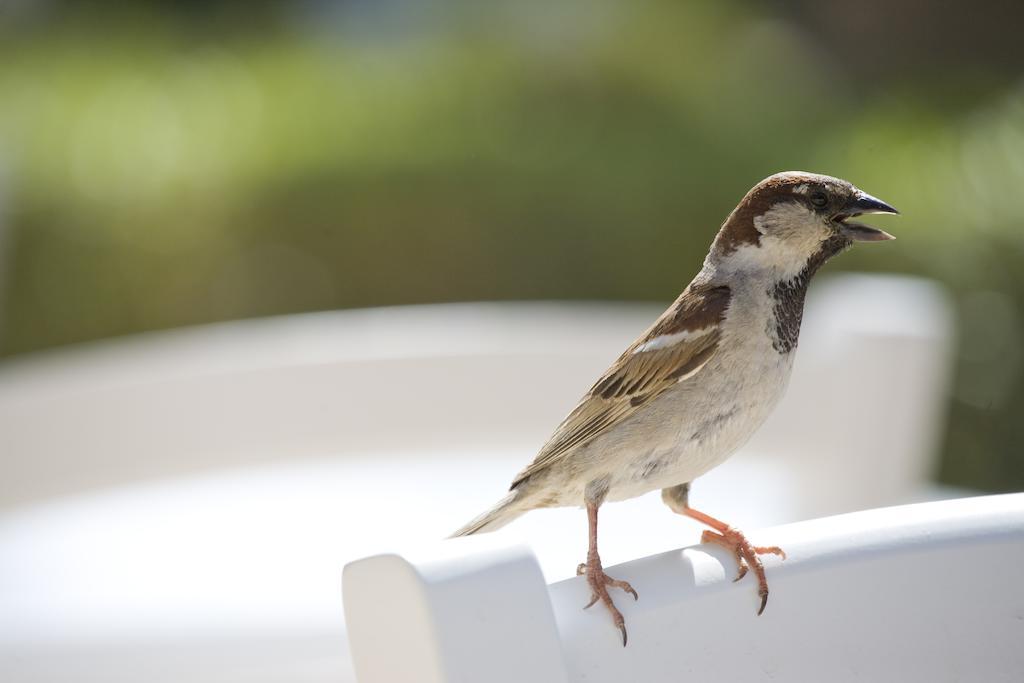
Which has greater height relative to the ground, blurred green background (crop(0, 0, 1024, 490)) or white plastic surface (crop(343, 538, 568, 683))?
blurred green background (crop(0, 0, 1024, 490))

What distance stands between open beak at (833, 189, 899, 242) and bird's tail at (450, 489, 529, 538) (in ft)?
1.74

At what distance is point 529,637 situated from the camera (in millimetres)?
1087

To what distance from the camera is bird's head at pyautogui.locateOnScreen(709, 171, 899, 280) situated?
1419 mm

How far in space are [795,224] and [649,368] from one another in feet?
0.82

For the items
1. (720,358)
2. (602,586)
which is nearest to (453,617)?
(602,586)

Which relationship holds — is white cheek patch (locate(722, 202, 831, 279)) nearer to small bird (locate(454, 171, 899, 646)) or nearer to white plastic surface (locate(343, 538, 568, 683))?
small bird (locate(454, 171, 899, 646))

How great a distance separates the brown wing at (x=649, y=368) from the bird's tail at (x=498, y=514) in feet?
0.07

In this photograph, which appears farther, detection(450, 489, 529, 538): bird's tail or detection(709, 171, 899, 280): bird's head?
detection(450, 489, 529, 538): bird's tail

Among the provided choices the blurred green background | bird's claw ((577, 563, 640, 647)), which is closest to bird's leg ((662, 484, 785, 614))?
bird's claw ((577, 563, 640, 647))

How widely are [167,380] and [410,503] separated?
79 centimetres

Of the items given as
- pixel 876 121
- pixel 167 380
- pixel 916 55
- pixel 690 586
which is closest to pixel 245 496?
pixel 167 380

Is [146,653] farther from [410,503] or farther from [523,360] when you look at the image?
[523,360]

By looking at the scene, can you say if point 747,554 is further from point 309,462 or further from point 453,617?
point 309,462

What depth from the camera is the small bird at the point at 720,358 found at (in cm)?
145
